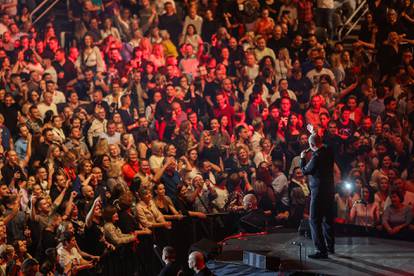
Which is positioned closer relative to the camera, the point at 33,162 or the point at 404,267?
the point at 404,267

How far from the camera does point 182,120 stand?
1328 centimetres

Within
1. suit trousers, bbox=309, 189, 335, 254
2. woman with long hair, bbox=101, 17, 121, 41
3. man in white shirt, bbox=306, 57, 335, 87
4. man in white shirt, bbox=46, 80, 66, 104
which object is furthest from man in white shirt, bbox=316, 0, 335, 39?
suit trousers, bbox=309, 189, 335, 254

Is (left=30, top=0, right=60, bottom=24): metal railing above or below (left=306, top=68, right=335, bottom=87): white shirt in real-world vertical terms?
above

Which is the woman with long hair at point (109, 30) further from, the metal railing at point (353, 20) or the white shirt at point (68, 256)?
the metal railing at point (353, 20)

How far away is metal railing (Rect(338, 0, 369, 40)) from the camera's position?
47.6ft

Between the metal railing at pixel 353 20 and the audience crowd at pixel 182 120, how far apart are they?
124mm

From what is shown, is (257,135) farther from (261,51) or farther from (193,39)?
(193,39)

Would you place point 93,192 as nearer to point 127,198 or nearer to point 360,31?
point 127,198

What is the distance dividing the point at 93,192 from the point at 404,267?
15.4ft

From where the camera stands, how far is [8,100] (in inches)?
468

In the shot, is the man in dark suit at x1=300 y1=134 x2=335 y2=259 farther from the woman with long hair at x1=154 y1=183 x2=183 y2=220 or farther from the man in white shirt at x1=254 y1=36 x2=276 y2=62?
the man in white shirt at x1=254 y1=36 x2=276 y2=62

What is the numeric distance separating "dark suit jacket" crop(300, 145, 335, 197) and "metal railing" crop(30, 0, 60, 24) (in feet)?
17.2

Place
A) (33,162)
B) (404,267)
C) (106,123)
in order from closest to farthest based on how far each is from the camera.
Result: (404,267)
(33,162)
(106,123)

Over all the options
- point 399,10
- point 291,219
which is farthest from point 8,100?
point 399,10
